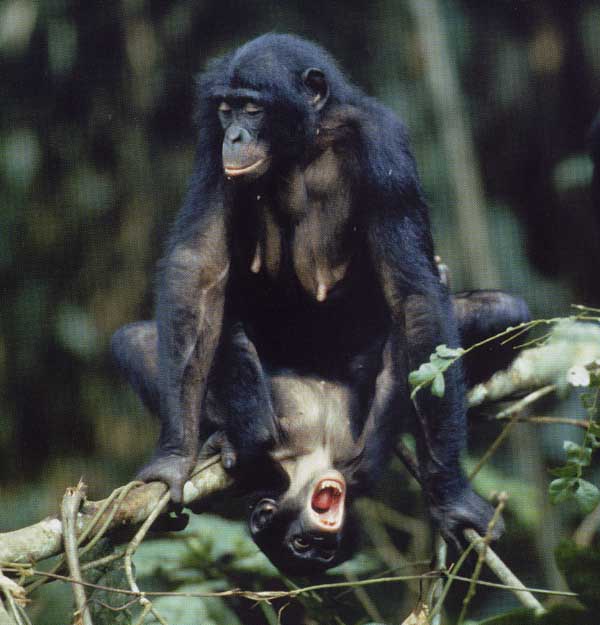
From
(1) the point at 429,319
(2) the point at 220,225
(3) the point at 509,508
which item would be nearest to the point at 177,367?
(2) the point at 220,225

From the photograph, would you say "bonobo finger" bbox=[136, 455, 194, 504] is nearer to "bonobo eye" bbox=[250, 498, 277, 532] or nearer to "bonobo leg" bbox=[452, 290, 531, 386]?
"bonobo eye" bbox=[250, 498, 277, 532]

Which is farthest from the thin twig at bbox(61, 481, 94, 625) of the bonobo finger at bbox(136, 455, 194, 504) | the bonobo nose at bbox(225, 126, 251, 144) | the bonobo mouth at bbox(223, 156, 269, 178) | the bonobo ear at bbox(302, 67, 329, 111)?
the bonobo ear at bbox(302, 67, 329, 111)

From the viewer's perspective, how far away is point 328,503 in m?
3.44

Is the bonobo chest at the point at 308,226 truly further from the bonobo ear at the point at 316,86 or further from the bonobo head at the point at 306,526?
the bonobo head at the point at 306,526

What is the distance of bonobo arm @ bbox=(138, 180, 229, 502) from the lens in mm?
3482

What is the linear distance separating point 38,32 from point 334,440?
3.88 meters

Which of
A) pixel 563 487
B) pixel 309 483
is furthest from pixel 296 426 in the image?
pixel 563 487

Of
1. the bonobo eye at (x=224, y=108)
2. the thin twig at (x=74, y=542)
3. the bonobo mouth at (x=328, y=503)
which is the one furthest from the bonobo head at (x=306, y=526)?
the bonobo eye at (x=224, y=108)

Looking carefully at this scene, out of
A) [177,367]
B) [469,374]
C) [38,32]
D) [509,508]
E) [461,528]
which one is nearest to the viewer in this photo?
[461,528]

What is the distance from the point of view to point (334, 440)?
3678mm

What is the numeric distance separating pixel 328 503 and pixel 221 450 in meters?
0.37

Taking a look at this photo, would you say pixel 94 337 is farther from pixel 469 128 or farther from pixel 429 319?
pixel 429 319

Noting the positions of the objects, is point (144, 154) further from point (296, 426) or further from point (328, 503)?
point (328, 503)

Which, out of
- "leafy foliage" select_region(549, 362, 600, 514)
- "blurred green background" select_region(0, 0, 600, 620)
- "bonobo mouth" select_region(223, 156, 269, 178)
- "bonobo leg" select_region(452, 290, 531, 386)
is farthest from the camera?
"blurred green background" select_region(0, 0, 600, 620)
